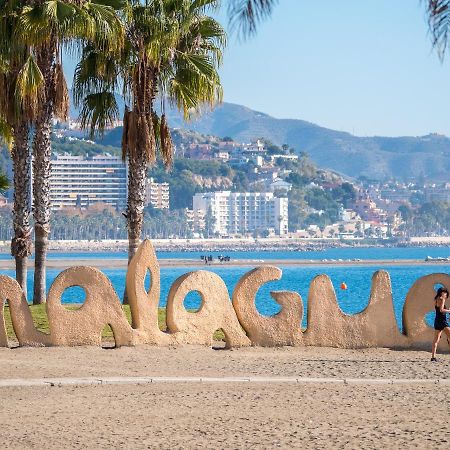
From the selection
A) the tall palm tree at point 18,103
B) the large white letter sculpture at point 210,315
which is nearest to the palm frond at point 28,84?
the tall palm tree at point 18,103

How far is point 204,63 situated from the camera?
23562 millimetres

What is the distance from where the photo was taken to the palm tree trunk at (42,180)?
23.0 metres

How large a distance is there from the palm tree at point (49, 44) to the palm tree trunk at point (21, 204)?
226mm

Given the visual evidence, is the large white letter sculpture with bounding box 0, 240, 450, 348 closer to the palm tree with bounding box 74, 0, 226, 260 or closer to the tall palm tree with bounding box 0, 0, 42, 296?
the tall palm tree with bounding box 0, 0, 42, 296

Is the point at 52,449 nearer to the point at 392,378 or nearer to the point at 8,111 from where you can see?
the point at 392,378

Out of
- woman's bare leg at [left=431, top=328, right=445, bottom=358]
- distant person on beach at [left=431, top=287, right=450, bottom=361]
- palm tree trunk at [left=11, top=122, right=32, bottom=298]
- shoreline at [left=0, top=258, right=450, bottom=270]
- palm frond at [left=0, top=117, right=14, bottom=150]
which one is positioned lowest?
shoreline at [left=0, top=258, right=450, bottom=270]

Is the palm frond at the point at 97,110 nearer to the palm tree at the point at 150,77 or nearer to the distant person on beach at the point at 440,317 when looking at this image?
the palm tree at the point at 150,77

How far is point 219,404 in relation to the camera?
13062 millimetres

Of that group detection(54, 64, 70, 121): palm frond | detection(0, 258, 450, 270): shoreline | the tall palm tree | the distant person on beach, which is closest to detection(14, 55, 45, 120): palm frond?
the tall palm tree

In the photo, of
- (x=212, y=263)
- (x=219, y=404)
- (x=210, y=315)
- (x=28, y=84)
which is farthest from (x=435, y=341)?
(x=212, y=263)

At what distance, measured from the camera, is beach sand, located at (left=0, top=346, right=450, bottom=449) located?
438 inches

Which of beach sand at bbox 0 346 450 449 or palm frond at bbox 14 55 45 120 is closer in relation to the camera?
beach sand at bbox 0 346 450 449

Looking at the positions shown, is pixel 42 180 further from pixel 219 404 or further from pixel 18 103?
pixel 219 404

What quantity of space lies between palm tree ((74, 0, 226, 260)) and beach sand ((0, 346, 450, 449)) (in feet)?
22.6
